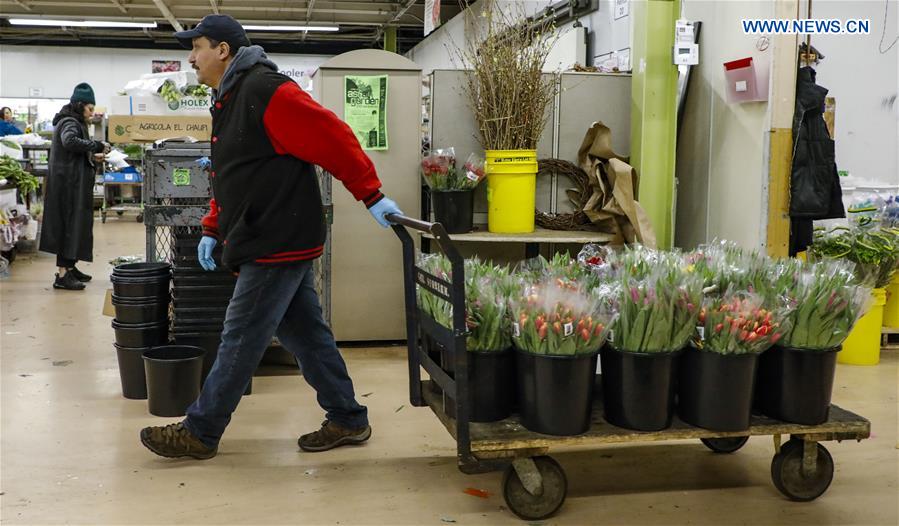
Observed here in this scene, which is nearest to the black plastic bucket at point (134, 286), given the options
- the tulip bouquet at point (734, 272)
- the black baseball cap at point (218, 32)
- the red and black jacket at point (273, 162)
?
the red and black jacket at point (273, 162)

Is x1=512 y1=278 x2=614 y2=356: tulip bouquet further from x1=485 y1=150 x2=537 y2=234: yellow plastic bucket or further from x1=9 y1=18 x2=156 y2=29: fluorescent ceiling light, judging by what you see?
x1=9 y1=18 x2=156 y2=29: fluorescent ceiling light

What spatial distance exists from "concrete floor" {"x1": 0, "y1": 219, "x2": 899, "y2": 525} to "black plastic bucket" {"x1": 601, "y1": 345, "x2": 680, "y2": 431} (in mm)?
295

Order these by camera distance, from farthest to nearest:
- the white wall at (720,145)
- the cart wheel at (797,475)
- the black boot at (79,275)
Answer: the black boot at (79,275)
the white wall at (720,145)
the cart wheel at (797,475)

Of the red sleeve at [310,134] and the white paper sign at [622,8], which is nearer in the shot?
the red sleeve at [310,134]

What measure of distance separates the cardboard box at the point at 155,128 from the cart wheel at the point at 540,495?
11.6 feet

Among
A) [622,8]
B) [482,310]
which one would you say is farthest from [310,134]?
[622,8]

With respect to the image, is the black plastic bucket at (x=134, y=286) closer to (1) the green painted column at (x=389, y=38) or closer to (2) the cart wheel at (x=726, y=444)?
(2) the cart wheel at (x=726, y=444)

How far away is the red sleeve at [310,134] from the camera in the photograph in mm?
2719

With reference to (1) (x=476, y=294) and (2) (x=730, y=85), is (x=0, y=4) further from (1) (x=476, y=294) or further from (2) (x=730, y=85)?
(1) (x=476, y=294)

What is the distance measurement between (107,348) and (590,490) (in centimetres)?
306

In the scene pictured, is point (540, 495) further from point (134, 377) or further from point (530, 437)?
point (134, 377)

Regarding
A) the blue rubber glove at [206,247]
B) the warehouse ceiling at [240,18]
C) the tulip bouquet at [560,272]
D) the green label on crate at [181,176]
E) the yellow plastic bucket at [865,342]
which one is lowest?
the yellow plastic bucket at [865,342]

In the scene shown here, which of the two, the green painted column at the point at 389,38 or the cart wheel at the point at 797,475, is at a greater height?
the green painted column at the point at 389,38

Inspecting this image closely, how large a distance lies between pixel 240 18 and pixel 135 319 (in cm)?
1164
